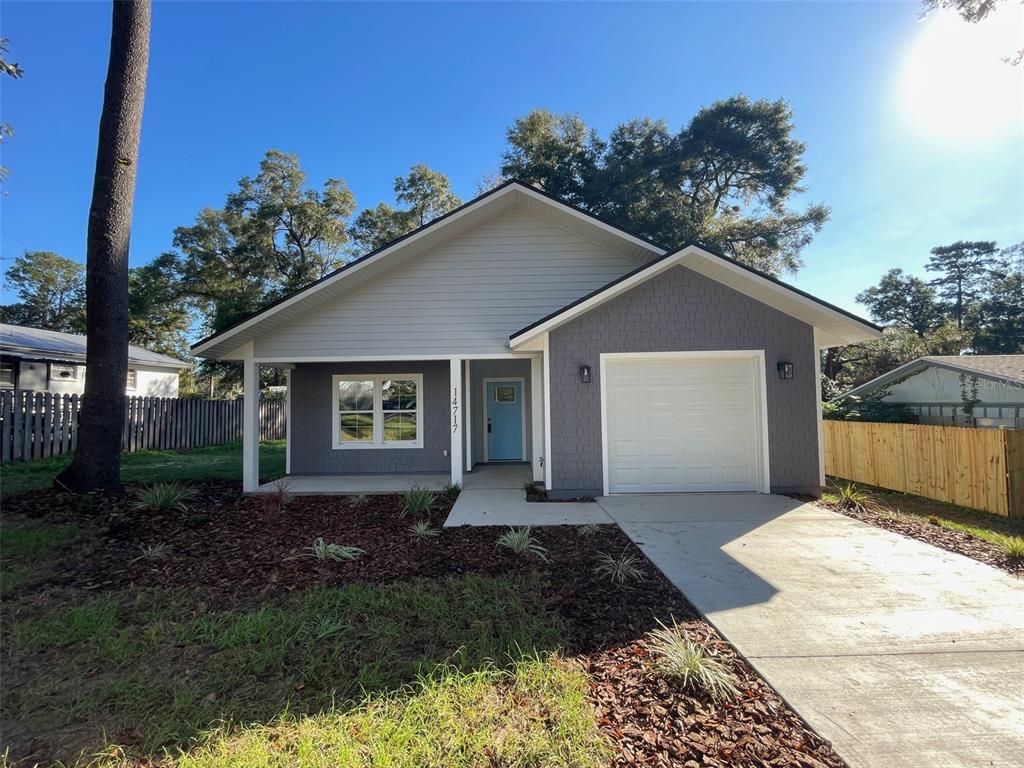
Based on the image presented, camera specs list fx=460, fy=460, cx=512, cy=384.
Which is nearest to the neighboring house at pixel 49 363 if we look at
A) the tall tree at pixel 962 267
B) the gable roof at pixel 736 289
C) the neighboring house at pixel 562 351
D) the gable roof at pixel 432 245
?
the gable roof at pixel 432 245

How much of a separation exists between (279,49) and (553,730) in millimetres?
12831

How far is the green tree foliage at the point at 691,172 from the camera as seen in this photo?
1962 centimetres

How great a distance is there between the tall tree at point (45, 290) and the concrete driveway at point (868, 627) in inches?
1809

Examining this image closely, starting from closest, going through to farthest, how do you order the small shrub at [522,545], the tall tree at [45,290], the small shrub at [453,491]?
the small shrub at [522,545], the small shrub at [453,491], the tall tree at [45,290]

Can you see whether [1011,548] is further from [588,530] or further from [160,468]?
[160,468]

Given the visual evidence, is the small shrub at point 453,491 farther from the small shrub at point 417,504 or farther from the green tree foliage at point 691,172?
the green tree foliage at point 691,172

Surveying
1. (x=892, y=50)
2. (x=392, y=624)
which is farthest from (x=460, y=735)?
(x=892, y=50)

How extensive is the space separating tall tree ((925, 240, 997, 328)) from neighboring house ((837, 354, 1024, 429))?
98.4ft

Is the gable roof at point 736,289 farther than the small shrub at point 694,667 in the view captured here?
Yes

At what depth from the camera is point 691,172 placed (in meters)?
20.9

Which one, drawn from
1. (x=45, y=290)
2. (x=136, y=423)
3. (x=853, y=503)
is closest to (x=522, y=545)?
(x=853, y=503)

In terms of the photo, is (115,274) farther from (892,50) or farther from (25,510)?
(892,50)

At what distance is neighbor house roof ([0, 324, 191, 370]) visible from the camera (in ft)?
49.9

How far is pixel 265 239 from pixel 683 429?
71.9 feet
